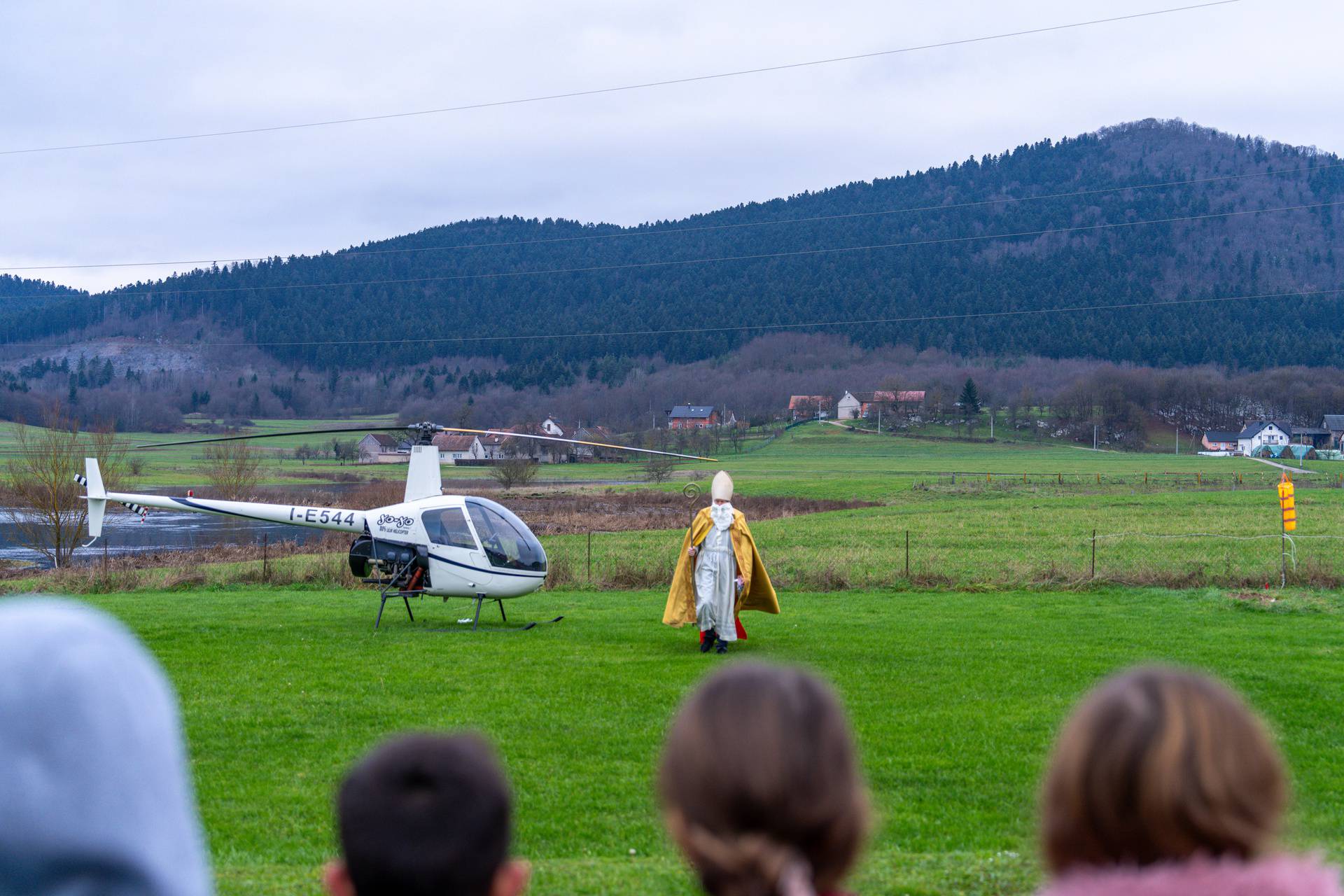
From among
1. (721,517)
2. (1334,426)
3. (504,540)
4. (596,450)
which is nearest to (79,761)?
(721,517)

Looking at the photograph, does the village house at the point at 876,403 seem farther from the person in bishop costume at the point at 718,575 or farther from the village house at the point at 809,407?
the person in bishop costume at the point at 718,575

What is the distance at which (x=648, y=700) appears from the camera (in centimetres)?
1157

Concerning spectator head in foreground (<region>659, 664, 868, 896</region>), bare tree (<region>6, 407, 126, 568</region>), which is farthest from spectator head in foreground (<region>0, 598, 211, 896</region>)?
bare tree (<region>6, 407, 126, 568</region>)

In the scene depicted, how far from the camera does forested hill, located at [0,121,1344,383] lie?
151500 mm

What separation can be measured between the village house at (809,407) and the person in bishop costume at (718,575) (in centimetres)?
11003

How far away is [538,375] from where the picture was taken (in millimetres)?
132875

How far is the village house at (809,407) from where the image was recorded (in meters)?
126

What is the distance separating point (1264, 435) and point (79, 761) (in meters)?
138

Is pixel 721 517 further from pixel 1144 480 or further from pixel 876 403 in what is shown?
pixel 876 403

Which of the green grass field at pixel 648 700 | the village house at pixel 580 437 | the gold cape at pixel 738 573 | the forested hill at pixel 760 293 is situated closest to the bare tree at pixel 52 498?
the green grass field at pixel 648 700

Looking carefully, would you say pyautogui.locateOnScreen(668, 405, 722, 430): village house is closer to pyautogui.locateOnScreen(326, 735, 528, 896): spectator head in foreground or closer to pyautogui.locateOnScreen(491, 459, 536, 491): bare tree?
pyautogui.locateOnScreen(491, 459, 536, 491): bare tree

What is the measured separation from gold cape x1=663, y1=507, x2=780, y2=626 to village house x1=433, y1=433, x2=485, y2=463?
68624 mm

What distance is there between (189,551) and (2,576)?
5971 millimetres

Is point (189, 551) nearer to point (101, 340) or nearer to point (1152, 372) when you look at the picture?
point (1152, 372)
